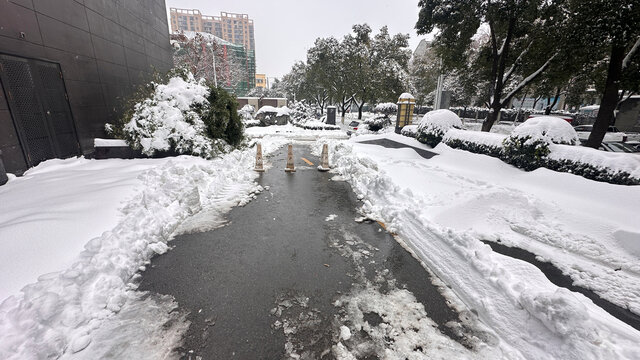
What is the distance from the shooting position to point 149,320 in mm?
2738

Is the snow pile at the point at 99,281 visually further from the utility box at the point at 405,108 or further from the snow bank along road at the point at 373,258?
the utility box at the point at 405,108

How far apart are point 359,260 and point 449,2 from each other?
14.0m

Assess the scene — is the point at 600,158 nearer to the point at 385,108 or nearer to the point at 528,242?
the point at 528,242

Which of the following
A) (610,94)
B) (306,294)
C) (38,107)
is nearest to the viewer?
(306,294)

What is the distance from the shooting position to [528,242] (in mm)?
4297

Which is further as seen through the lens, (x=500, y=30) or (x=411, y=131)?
(x=500, y=30)

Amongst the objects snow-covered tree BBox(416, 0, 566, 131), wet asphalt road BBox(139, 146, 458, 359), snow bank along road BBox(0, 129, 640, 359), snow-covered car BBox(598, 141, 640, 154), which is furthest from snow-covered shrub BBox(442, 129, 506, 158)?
snow-covered car BBox(598, 141, 640, 154)

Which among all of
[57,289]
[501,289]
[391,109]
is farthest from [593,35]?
[391,109]

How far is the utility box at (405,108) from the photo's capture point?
16.8m

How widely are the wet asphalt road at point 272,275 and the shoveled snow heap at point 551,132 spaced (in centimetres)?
510

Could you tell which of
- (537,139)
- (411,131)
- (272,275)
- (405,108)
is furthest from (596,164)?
(405,108)

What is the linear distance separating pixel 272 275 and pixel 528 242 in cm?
438

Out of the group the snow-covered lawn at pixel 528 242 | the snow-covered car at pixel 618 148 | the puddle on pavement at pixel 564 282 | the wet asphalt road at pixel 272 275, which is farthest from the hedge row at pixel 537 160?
the snow-covered car at pixel 618 148

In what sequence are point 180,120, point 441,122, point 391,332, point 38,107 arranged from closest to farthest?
point 391,332 < point 38,107 < point 180,120 < point 441,122
